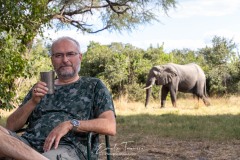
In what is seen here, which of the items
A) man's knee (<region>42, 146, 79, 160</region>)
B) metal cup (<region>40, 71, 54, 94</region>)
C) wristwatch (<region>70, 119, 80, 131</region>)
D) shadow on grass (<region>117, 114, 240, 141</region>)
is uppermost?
metal cup (<region>40, 71, 54, 94</region>)

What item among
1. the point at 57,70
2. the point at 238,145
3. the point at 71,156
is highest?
the point at 57,70

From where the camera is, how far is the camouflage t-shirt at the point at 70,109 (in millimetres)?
2863

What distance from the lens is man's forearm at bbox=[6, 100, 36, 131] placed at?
2.92 meters

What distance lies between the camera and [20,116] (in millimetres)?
2979

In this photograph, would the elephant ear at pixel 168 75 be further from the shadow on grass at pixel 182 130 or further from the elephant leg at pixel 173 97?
the shadow on grass at pixel 182 130

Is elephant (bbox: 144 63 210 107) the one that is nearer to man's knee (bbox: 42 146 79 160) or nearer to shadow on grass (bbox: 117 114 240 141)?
shadow on grass (bbox: 117 114 240 141)

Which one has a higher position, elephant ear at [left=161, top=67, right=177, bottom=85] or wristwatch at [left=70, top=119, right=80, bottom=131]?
elephant ear at [left=161, top=67, right=177, bottom=85]

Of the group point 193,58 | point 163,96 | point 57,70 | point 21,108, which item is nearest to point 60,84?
point 57,70

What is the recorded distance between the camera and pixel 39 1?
600cm

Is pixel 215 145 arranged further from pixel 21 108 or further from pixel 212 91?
pixel 212 91

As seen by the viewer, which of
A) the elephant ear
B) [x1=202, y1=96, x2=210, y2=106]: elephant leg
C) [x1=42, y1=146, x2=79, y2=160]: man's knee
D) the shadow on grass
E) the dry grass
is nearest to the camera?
[x1=42, y1=146, x2=79, y2=160]: man's knee

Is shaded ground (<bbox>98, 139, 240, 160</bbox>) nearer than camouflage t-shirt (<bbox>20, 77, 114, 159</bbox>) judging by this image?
No

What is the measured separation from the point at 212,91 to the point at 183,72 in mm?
5554

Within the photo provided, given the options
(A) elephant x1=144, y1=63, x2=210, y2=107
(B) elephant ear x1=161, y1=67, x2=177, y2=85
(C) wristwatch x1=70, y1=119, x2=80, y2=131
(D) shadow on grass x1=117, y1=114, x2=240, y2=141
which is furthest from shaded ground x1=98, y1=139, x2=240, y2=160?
(B) elephant ear x1=161, y1=67, x2=177, y2=85
